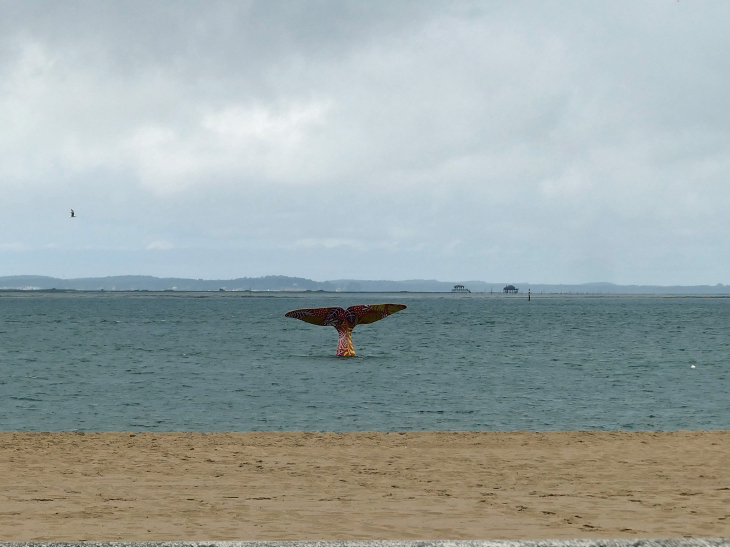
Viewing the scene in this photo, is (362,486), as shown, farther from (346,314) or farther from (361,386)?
(346,314)

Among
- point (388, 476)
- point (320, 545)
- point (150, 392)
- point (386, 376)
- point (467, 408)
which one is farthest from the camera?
point (386, 376)

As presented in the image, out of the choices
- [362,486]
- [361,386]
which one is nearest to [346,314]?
[361,386]

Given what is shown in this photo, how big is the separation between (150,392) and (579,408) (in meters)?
19.6

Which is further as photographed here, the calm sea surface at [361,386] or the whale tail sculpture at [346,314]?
the whale tail sculpture at [346,314]

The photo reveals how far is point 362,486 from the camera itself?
13.5 metres

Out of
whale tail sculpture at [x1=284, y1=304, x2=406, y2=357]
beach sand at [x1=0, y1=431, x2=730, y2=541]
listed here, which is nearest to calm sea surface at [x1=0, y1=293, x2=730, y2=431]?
whale tail sculpture at [x1=284, y1=304, x2=406, y2=357]

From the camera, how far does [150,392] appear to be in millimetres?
38219

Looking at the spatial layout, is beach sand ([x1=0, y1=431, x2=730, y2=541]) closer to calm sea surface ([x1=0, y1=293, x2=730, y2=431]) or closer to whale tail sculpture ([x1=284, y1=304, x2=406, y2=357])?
calm sea surface ([x1=0, y1=293, x2=730, y2=431])

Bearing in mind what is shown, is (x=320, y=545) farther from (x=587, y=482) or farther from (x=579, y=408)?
(x=579, y=408)

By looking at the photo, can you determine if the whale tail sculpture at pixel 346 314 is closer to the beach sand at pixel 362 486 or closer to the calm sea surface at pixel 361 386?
the calm sea surface at pixel 361 386

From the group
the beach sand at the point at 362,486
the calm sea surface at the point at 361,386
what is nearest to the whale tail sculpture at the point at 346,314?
the calm sea surface at the point at 361,386

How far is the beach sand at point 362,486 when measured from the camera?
990cm

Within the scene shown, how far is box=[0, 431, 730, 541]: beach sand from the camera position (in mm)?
9898

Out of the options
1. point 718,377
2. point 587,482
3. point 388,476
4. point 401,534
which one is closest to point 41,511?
point 401,534
